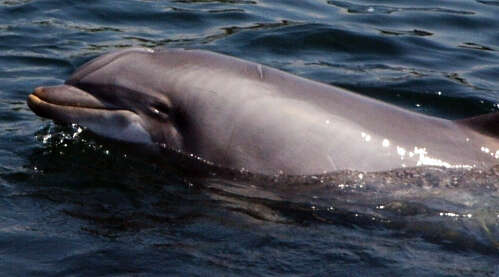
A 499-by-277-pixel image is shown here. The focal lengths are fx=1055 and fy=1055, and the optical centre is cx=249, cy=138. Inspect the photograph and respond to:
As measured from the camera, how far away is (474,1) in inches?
637

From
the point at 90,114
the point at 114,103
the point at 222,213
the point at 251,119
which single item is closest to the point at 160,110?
the point at 114,103

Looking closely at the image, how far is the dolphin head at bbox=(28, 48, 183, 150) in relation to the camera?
27.6ft

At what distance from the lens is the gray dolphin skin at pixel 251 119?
8.14 m

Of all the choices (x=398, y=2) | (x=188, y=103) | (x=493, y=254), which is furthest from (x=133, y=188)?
(x=398, y=2)

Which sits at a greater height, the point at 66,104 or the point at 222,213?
the point at 66,104

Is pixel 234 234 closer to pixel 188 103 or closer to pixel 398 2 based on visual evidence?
pixel 188 103

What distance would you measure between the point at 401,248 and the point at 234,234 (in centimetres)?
118

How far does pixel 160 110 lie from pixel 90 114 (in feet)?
2.00

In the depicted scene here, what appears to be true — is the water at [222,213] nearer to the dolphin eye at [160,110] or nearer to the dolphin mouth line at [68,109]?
the dolphin mouth line at [68,109]

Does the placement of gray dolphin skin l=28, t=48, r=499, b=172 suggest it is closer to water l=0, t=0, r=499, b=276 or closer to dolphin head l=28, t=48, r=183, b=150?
dolphin head l=28, t=48, r=183, b=150

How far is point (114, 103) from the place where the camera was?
27.9 ft

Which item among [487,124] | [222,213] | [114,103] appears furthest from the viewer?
[114,103]

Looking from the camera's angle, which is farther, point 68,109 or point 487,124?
point 68,109

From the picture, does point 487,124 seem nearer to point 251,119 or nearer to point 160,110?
point 251,119
